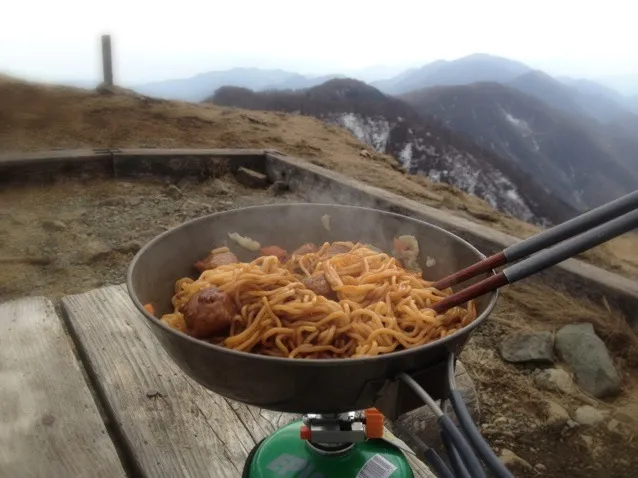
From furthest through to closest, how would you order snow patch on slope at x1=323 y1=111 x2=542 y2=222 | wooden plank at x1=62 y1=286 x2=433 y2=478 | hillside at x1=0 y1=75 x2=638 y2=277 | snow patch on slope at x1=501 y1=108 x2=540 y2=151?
snow patch on slope at x1=501 y1=108 x2=540 y2=151 → snow patch on slope at x1=323 y1=111 x2=542 y2=222 → hillside at x1=0 y1=75 x2=638 y2=277 → wooden plank at x1=62 y1=286 x2=433 y2=478

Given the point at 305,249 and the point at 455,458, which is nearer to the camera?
the point at 455,458

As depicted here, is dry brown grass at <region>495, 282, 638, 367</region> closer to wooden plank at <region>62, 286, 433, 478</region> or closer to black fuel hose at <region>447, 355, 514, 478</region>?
wooden plank at <region>62, 286, 433, 478</region>

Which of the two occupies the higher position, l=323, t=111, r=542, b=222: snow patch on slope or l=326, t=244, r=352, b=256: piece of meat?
l=326, t=244, r=352, b=256: piece of meat

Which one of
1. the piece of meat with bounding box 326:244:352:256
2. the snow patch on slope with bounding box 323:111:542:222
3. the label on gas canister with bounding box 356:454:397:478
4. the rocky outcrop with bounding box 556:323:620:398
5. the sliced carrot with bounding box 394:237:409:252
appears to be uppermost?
the sliced carrot with bounding box 394:237:409:252

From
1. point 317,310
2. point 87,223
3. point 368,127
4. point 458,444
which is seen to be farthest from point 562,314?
point 368,127

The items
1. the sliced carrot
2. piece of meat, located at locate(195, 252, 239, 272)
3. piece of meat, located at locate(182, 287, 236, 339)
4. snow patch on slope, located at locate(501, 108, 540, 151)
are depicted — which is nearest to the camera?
piece of meat, located at locate(182, 287, 236, 339)

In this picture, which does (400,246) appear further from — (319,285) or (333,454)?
(333,454)

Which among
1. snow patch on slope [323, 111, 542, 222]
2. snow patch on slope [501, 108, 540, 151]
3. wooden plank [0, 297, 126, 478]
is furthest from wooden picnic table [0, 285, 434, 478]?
snow patch on slope [501, 108, 540, 151]
